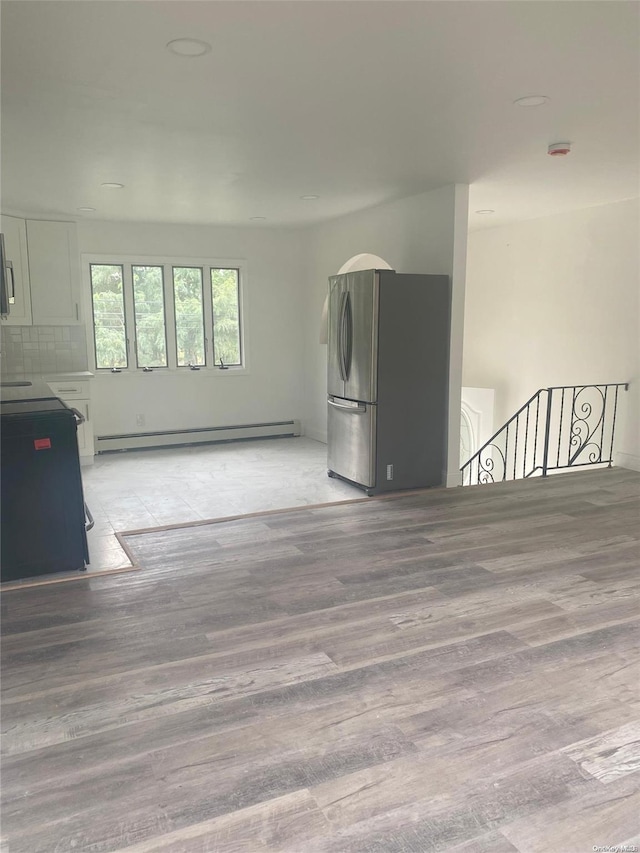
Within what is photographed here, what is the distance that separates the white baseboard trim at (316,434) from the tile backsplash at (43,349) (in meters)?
2.74

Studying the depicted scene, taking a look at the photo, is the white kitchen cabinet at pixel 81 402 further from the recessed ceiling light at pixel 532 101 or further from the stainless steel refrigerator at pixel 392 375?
the recessed ceiling light at pixel 532 101

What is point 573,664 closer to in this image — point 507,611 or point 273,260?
point 507,611

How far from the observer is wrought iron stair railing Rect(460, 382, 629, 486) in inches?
236

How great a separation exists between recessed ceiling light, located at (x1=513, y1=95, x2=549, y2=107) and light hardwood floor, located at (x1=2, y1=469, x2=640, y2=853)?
2.42 metres

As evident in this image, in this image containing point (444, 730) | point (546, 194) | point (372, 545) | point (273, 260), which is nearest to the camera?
point (444, 730)

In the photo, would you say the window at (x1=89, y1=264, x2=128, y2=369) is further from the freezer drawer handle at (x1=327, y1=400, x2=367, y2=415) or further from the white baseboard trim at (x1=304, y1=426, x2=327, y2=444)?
the freezer drawer handle at (x1=327, y1=400, x2=367, y2=415)

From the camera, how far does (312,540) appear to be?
4.01 metres

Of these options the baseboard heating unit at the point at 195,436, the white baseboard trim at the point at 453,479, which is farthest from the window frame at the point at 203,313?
the white baseboard trim at the point at 453,479

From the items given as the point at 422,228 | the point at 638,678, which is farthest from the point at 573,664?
the point at 422,228

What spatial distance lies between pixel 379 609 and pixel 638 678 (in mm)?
1120

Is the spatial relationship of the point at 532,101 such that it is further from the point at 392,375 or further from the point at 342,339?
the point at 342,339

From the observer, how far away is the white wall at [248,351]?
695cm

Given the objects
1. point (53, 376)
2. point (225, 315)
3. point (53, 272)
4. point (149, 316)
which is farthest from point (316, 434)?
point (53, 272)

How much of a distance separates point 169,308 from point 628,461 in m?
5.06
